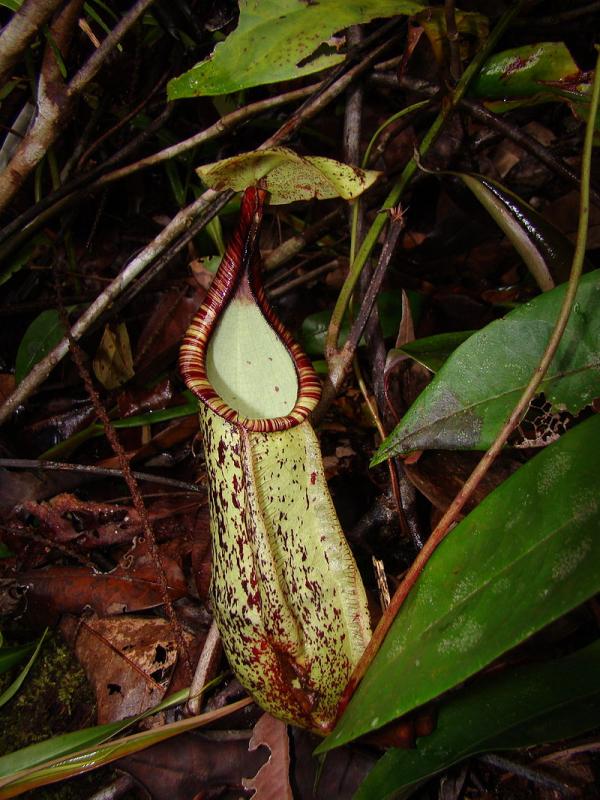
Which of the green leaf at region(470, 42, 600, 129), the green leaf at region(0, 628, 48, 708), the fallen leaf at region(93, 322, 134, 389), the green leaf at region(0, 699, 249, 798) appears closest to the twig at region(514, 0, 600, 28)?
the green leaf at region(470, 42, 600, 129)

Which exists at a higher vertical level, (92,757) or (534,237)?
(534,237)

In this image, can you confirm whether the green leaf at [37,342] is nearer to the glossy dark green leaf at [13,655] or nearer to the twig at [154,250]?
the twig at [154,250]

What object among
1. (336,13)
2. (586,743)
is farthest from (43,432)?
(586,743)

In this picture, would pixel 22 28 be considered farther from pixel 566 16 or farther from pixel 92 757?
pixel 92 757

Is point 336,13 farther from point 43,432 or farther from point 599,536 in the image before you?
point 43,432

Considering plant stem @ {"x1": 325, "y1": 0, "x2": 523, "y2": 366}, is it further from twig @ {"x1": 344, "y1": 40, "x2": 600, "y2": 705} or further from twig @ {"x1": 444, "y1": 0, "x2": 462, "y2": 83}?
twig @ {"x1": 344, "y1": 40, "x2": 600, "y2": 705}

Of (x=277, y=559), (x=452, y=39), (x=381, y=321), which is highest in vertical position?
(x=452, y=39)

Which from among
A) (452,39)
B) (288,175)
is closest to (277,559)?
(288,175)
